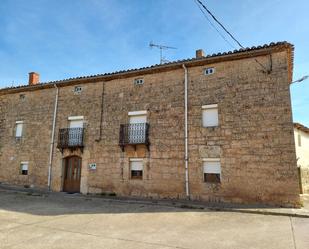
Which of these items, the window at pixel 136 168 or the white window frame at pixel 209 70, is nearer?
the white window frame at pixel 209 70

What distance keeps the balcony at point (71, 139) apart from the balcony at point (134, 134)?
2.30m

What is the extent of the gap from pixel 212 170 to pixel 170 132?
94.8 inches

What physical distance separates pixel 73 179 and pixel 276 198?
371 inches

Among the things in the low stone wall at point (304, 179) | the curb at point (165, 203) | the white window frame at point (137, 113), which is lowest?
the curb at point (165, 203)

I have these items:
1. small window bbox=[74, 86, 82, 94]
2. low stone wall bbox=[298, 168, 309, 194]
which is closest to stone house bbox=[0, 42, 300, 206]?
small window bbox=[74, 86, 82, 94]

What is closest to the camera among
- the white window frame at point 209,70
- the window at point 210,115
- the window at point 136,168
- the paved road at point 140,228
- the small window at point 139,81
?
the paved road at point 140,228

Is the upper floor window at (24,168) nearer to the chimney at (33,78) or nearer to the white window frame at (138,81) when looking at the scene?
the chimney at (33,78)

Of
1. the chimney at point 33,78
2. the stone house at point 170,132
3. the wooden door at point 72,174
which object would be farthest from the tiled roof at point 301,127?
the chimney at point 33,78

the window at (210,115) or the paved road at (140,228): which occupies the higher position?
the window at (210,115)

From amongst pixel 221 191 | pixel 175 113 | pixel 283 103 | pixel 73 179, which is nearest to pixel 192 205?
pixel 221 191

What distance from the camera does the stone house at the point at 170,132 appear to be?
31.9 feet

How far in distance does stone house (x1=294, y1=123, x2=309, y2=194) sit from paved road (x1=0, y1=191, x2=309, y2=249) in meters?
6.09

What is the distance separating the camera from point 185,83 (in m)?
11.5

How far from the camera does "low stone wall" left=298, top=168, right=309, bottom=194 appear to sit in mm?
12607
